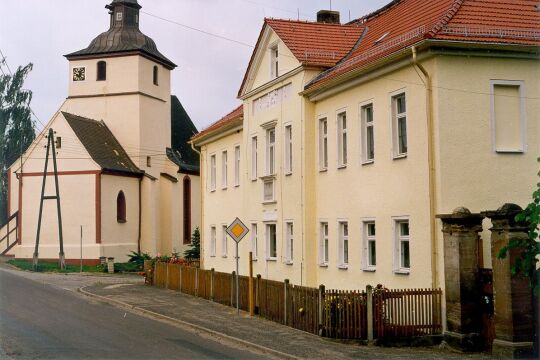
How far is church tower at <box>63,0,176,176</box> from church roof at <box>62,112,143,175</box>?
919 millimetres

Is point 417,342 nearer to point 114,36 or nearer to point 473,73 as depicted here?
point 473,73

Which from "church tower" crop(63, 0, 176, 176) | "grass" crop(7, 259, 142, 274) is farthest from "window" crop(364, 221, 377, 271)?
"church tower" crop(63, 0, 176, 176)

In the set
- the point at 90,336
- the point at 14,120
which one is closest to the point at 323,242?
the point at 90,336

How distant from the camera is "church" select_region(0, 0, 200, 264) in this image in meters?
50.9

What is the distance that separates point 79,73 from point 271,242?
116 feet

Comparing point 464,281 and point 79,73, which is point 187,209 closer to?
point 79,73

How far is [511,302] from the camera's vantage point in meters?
14.3

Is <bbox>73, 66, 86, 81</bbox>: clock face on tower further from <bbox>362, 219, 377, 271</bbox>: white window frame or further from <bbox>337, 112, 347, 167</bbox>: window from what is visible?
<bbox>362, 219, 377, 271</bbox>: white window frame

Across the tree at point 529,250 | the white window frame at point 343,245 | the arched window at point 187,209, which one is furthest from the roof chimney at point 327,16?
the arched window at point 187,209

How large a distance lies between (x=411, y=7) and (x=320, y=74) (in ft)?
11.0

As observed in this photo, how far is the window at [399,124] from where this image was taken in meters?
18.5

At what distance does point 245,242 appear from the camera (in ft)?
95.3

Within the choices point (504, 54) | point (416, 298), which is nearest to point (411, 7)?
point (504, 54)

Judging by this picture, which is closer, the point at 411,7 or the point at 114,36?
the point at 411,7
